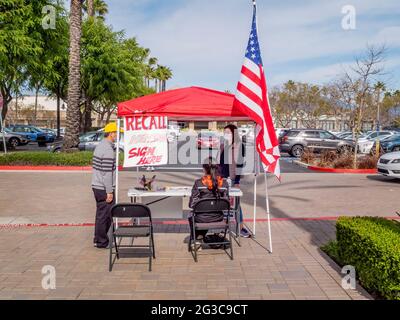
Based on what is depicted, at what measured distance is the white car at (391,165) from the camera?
14352 millimetres

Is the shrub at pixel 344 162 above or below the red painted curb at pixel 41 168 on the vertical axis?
above

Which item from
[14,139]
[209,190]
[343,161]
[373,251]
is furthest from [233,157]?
[14,139]

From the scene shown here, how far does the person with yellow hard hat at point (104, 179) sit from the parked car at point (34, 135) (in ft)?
96.0

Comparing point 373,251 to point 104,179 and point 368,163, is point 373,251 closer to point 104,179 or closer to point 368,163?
point 104,179

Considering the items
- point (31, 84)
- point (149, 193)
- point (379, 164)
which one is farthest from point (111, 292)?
point (31, 84)

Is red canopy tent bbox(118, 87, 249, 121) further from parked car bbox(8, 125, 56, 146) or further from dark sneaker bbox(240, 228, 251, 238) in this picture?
parked car bbox(8, 125, 56, 146)

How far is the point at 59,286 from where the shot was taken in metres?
5.25

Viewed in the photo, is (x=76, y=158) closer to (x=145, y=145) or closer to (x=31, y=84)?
(x=145, y=145)

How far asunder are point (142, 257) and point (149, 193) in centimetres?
114

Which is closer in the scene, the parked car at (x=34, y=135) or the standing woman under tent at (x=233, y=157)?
the standing woman under tent at (x=233, y=157)

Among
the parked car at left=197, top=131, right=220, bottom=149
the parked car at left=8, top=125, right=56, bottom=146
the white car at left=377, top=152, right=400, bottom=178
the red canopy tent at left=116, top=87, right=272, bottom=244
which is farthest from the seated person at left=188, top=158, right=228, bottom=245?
the parked car at left=8, top=125, right=56, bottom=146

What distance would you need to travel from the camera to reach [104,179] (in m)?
6.71

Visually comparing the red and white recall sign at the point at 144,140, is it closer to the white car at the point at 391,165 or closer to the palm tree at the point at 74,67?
the white car at the point at 391,165

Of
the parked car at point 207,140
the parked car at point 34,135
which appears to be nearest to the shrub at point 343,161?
the parked car at point 207,140
